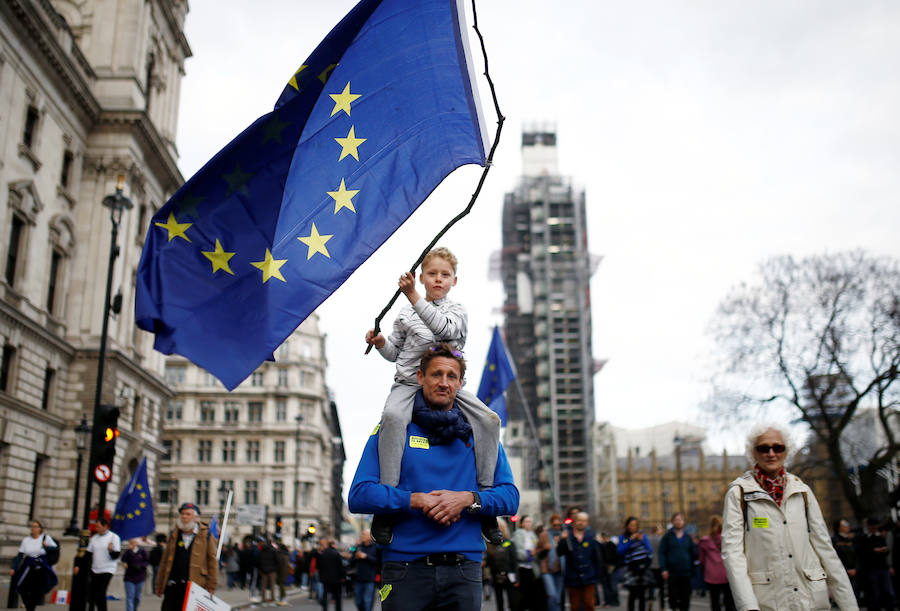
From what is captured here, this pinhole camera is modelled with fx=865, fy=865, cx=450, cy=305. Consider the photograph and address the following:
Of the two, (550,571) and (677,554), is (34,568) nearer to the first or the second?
(550,571)

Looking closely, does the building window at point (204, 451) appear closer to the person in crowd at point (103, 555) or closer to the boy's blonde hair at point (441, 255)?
the person in crowd at point (103, 555)

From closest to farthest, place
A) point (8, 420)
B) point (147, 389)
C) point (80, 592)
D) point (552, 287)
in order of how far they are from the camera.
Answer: point (80, 592) < point (8, 420) < point (147, 389) < point (552, 287)

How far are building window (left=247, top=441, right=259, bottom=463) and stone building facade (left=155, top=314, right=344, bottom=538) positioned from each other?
0.10 metres

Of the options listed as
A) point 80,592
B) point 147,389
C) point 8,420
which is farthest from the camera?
point 147,389

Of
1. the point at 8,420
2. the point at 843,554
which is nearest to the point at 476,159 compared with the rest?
the point at 843,554

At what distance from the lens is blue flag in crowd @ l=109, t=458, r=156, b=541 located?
20047 mm

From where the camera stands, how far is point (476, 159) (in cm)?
554

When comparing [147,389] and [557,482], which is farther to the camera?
[557,482]

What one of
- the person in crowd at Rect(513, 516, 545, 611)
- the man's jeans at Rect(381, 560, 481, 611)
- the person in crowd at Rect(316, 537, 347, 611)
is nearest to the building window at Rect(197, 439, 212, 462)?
the person in crowd at Rect(316, 537, 347, 611)

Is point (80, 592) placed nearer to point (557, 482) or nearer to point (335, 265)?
point (335, 265)

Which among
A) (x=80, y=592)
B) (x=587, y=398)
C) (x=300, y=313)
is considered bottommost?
(x=80, y=592)

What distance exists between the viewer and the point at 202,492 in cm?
8475

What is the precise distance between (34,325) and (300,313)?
2857 cm

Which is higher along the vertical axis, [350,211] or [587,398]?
[587,398]
